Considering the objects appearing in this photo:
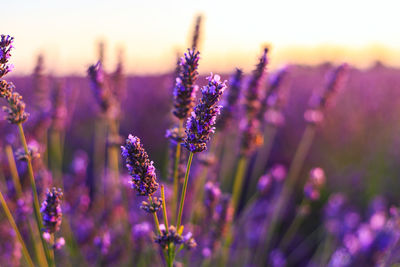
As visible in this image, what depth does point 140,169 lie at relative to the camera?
1.08 meters

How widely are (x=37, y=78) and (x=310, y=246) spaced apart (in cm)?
373

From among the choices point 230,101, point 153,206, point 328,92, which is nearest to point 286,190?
point 328,92

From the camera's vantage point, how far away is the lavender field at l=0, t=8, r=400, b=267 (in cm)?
125

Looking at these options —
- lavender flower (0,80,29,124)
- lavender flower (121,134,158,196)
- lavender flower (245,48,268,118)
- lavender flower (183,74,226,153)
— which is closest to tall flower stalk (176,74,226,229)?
lavender flower (183,74,226,153)

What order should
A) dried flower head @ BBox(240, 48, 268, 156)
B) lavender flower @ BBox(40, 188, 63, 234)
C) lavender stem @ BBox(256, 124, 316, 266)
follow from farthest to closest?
lavender stem @ BBox(256, 124, 316, 266) → dried flower head @ BBox(240, 48, 268, 156) → lavender flower @ BBox(40, 188, 63, 234)

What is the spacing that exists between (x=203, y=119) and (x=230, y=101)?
1121 mm

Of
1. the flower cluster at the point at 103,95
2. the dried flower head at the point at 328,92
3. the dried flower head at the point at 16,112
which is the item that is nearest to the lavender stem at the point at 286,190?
the dried flower head at the point at 328,92

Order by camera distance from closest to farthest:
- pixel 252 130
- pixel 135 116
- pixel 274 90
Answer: pixel 252 130, pixel 274 90, pixel 135 116

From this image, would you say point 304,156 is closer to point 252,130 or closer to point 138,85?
point 252,130

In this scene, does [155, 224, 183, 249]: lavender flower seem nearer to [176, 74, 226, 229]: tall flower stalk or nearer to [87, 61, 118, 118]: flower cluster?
[176, 74, 226, 229]: tall flower stalk

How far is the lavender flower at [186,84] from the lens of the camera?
48.2 inches

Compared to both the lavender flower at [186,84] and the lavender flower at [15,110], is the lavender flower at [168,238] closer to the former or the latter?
the lavender flower at [186,84]

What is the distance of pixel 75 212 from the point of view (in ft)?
11.0

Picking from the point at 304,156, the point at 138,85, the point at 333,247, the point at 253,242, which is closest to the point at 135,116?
the point at 138,85
